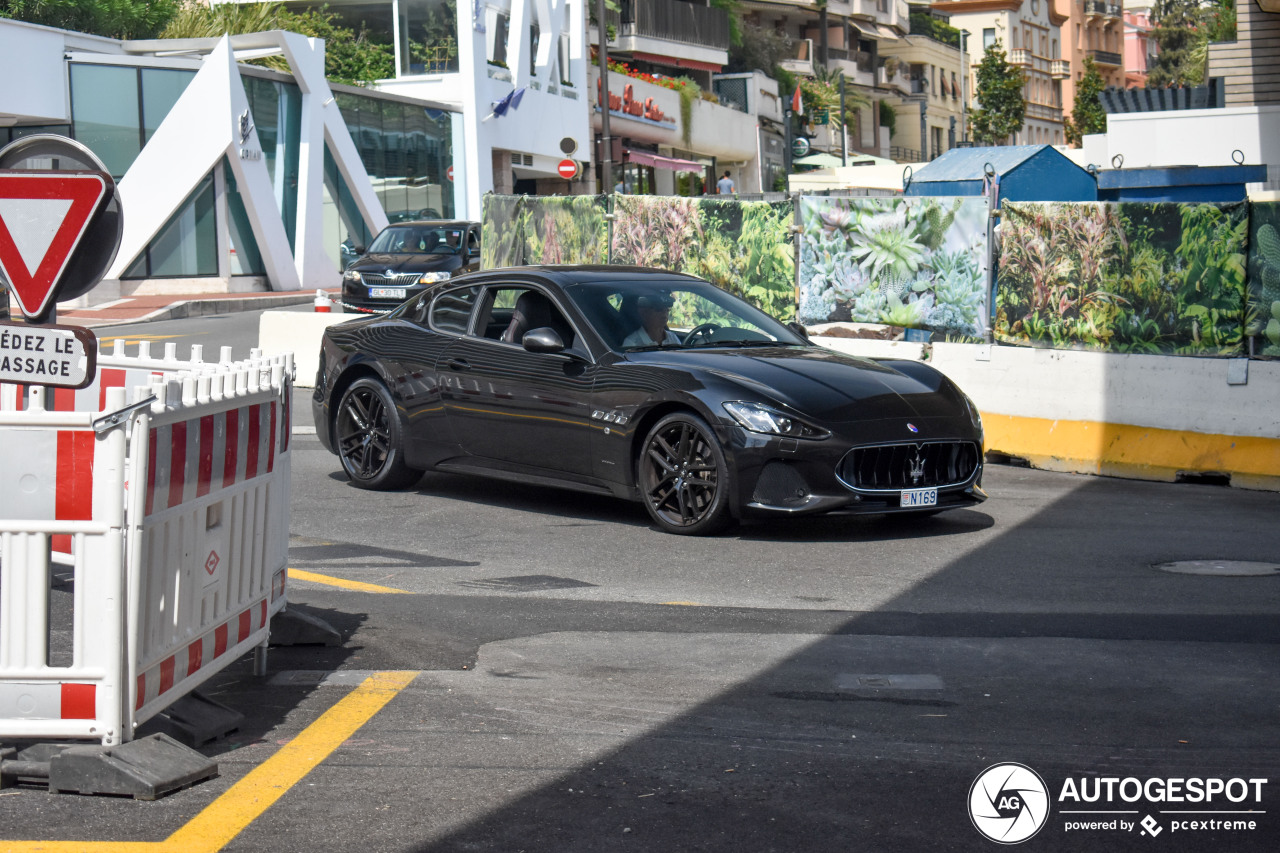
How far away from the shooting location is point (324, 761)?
15.6 ft

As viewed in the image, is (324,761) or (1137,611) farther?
(1137,611)

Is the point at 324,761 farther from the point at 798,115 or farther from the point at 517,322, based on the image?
the point at 798,115

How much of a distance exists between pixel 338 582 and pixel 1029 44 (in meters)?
110

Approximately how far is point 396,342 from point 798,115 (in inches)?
2592

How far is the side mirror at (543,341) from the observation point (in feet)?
29.6

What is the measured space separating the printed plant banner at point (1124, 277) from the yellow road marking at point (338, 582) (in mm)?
6230

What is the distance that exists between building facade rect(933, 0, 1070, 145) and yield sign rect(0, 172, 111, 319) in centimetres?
9947

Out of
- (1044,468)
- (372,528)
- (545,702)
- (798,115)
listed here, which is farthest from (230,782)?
(798,115)

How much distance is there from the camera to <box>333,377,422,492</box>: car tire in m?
10.2

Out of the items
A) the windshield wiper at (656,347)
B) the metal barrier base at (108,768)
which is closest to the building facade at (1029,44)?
the windshield wiper at (656,347)

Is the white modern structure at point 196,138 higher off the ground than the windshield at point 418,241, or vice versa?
the white modern structure at point 196,138

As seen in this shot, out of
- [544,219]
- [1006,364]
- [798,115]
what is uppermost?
[798,115]

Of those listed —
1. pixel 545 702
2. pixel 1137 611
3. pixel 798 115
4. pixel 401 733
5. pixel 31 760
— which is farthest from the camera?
pixel 798 115

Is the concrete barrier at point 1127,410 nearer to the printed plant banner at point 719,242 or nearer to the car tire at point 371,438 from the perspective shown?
the printed plant banner at point 719,242
